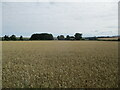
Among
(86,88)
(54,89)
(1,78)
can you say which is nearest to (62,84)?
(54,89)

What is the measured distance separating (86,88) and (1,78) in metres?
4.43

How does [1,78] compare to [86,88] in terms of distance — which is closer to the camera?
[86,88]

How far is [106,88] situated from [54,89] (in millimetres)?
2297

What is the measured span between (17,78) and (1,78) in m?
→ 0.82

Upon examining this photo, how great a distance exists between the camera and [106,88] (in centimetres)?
607

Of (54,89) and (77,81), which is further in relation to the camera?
(77,81)

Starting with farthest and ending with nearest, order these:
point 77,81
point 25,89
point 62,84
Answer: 1. point 77,81
2. point 62,84
3. point 25,89

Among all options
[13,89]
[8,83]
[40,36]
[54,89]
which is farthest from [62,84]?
[40,36]

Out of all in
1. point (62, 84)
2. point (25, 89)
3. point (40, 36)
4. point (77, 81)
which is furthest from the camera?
point (40, 36)

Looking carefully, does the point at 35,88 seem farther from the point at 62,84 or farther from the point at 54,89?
the point at 62,84

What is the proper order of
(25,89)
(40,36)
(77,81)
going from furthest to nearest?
(40,36), (77,81), (25,89)

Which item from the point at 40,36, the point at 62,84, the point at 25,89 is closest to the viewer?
the point at 25,89

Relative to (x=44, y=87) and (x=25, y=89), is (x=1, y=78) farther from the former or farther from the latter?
(x=44, y=87)

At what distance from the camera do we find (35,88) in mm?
6027
